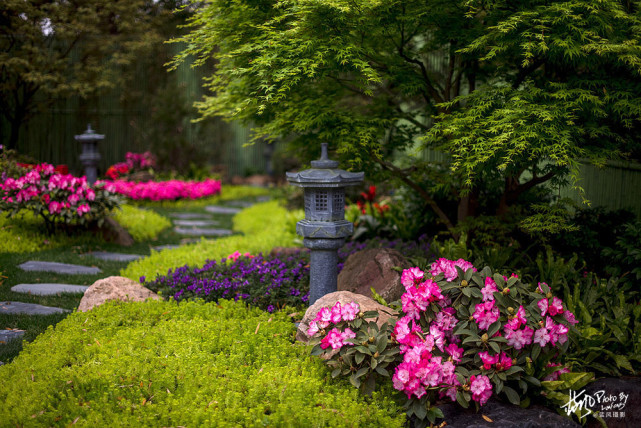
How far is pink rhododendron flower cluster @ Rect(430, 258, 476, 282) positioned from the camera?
321 centimetres

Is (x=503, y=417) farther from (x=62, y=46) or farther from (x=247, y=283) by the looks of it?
(x=62, y=46)

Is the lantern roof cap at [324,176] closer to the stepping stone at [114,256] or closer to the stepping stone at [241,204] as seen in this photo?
the stepping stone at [114,256]

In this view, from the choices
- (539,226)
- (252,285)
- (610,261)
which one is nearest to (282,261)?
(252,285)

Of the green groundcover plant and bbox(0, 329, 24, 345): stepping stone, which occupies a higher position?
the green groundcover plant

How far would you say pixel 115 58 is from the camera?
12.0 m

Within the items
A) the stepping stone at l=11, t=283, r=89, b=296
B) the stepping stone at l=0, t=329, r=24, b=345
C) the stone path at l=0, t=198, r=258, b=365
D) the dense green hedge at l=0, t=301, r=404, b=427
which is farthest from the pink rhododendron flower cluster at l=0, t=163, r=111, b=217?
the dense green hedge at l=0, t=301, r=404, b=427

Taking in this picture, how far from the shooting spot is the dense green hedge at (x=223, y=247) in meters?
5.86

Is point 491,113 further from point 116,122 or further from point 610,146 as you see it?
point 116,122

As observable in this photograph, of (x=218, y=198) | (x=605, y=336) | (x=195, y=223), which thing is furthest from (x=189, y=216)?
(x=605, y=336)

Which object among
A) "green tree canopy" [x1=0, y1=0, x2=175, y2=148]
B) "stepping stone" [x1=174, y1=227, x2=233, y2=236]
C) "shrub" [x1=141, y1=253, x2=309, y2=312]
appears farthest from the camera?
"green tree canopy" [x1=0, y1=0, x2=175, y2=148]

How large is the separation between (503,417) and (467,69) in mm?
3235

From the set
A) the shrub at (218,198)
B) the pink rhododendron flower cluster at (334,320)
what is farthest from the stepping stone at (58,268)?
the shrub at (218,198)

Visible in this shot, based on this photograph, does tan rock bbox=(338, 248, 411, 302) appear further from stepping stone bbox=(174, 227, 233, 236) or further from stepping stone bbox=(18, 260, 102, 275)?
stepping stone bbox=(174, 227, 233, 236)

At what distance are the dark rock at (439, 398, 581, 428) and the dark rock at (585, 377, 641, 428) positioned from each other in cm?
27
